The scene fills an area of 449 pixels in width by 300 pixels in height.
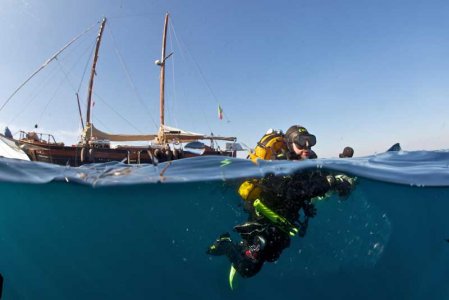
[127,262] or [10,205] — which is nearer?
[10,205]

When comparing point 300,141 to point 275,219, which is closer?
point 300,141

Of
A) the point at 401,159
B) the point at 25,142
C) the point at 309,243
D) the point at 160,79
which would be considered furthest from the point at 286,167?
the point at 160,79

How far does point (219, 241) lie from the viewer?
528 centimetres

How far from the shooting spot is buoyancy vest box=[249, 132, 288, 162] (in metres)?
4.66

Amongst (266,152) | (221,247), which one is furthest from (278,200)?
(221,247)

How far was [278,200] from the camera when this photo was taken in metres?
4.44

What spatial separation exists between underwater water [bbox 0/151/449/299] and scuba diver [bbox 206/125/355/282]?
244 centimetres

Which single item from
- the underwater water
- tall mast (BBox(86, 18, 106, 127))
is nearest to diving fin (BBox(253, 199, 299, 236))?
the underwater water

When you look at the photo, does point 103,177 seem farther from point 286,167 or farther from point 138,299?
point 138,299

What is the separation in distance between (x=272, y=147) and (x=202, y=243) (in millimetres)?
7277

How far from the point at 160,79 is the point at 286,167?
2425 centimetres

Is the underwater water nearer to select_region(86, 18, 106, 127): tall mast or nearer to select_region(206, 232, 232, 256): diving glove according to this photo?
select_region(206, 232, 232, 256): diving glove

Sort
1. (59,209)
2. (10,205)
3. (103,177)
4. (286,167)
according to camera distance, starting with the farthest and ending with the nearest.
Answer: (59,209) < (10,205) < (103,177) < (286,167)

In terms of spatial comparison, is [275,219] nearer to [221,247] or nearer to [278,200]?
[278,200]
